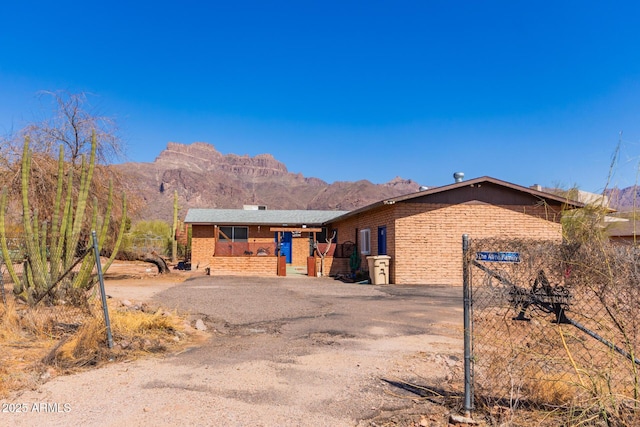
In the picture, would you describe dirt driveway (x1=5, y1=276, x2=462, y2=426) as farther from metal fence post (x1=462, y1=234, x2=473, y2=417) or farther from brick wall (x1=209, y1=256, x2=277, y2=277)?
brick wall (x1=209, y1=256, x2=277, y2=277)

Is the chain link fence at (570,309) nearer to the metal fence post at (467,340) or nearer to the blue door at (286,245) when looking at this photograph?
the metal fence post at (467,340)

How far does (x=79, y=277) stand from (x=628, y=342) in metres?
9.81

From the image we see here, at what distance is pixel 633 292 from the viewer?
3.75 meters

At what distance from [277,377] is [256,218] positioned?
24830mm

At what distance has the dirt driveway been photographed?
4.27 m

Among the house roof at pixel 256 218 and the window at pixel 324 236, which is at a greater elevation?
the house roof at pixel 256 218

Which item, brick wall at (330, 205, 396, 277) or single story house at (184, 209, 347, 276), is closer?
brick wall at (330, 205, 396, 277)

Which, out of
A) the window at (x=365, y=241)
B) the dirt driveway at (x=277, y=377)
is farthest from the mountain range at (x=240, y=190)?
→ the dirt driveway at (x=277, y=377)

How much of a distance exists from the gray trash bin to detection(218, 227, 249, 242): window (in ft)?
43.0

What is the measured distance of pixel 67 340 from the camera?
638 centimetres

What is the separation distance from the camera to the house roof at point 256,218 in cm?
2834

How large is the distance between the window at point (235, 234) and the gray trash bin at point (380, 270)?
1311cm

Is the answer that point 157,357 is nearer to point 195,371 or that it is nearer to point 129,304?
point 195,371

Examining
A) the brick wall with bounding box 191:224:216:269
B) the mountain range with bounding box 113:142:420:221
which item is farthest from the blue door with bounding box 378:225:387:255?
the mountain range with bounding box 113:142:420:221
